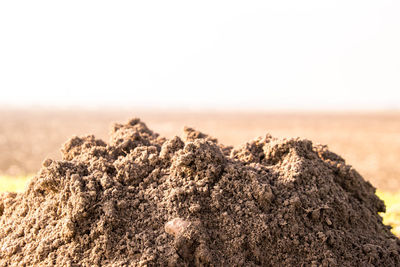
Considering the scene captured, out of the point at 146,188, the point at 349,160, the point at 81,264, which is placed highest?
the point at 146,188

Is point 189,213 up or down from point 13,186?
up

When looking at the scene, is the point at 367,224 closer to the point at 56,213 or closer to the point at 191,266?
the point at 191,266

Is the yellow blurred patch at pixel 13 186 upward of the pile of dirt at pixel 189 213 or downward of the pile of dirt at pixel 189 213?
downward

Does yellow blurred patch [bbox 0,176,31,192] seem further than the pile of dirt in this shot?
Yes

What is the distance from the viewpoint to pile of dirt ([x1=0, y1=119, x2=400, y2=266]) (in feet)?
6.91

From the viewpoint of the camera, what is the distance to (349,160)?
15.3 m

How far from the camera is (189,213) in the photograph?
2225mm

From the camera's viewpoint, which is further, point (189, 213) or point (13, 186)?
point (13, 186)

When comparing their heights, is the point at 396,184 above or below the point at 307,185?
below

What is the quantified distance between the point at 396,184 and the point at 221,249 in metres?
10.8

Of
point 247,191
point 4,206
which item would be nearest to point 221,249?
point 247,191

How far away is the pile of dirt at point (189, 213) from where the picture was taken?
2.11 meters

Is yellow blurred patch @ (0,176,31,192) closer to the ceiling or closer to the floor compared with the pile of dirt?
closer to the floor

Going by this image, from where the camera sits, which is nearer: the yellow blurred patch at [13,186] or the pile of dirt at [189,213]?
the pile of dirt at [189,213]
